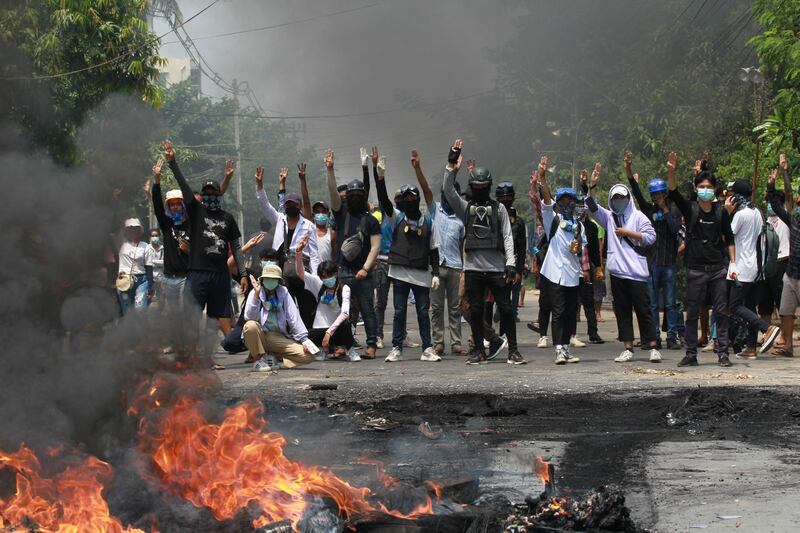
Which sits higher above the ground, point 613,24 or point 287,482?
point 613,24

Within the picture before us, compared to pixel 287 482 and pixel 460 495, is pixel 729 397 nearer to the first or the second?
pixel 460 495

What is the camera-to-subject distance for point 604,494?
15.8 ft

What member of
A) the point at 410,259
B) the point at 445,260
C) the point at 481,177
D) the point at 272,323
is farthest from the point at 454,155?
the point at 272,323

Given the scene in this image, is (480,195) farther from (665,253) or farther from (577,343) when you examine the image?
(577,343)

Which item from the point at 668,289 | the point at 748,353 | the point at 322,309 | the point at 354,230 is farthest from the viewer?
the point at 354,230

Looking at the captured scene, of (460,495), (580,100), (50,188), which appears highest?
(580,100)

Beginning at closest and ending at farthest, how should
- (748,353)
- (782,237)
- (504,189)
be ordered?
(748,353)
(782,237)
(504,189)

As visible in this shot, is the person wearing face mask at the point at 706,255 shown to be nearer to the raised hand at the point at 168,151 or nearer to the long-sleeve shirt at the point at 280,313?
the long-sleeve shirt at the point at 280,313

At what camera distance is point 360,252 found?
12.3m

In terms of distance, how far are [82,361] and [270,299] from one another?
542cm

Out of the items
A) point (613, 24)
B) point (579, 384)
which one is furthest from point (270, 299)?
point (613, 24)

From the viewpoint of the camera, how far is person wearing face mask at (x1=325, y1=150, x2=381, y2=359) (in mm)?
12305

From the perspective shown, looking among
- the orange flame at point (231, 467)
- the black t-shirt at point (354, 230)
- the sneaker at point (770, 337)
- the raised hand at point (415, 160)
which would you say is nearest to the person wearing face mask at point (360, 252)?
the black t-shirt at point (354, 230)

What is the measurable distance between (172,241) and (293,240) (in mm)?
1502
